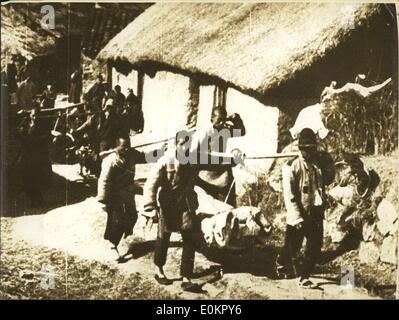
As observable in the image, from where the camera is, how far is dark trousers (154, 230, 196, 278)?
201 inches

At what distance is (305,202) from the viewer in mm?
5172

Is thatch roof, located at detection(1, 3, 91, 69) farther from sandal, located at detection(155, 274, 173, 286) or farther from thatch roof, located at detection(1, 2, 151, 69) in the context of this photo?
sandal, located at detection(155, 274, 173, 286)

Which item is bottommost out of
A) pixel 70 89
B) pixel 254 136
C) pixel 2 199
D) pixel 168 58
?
pixel 2 199

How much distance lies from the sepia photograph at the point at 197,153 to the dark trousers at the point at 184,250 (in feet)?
0.04

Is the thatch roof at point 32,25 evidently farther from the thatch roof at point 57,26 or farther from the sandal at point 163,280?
the sandal at point 163,280

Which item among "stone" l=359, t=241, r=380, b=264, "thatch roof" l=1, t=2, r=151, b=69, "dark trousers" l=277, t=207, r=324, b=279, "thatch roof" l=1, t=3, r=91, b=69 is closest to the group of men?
"dark trousers" l=277, t=207, r=324, b=279

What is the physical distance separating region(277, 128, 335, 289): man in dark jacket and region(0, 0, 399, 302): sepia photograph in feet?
0.04

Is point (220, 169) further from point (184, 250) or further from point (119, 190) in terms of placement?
point (119, 190)

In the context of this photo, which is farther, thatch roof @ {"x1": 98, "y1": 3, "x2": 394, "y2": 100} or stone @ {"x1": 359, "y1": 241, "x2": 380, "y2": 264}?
stone @ {"x1": 359, "y1": 241, "x2": 380, "y2": 264}

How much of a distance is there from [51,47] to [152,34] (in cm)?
94
